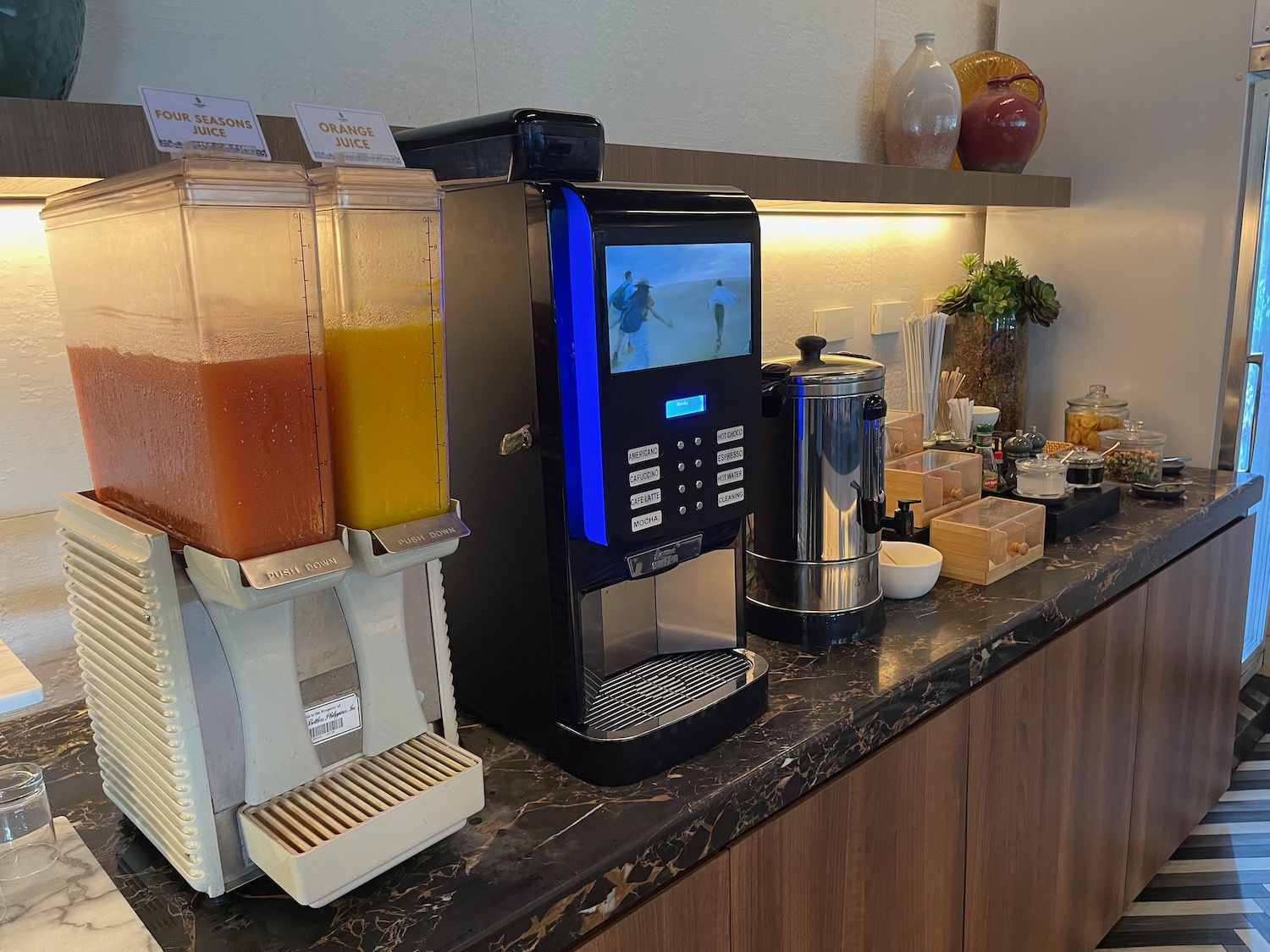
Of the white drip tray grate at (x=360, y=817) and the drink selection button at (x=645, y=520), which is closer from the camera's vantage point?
the white drip tray grate at (x=360, y=817)

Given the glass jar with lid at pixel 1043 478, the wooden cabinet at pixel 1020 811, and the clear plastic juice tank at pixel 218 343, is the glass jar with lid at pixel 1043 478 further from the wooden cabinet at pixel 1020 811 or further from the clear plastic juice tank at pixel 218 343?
the clear plastic juice tank at pixel 218 343

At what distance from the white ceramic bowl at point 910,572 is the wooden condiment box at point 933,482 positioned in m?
0.13

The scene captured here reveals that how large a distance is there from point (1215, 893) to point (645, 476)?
200 cm

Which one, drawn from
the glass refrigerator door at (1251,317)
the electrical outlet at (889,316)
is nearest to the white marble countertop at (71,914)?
the electrical outlet at (889,316)

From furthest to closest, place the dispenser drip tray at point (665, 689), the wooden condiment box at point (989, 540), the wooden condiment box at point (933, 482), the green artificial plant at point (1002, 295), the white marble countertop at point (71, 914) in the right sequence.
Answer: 1. the green artificial plant at point (1002, 295)
2. the wooden condiment box at point (933, 482)
3. the wooden condiment box at point (989, 540)
4. the dispenser drip tray at point (665, 689)
5. the white marble countertop at point (71, 914)

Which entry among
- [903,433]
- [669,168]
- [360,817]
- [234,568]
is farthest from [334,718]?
[903,433]

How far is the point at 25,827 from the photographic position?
942mm

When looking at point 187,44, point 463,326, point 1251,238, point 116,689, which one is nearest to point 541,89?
point 187,44

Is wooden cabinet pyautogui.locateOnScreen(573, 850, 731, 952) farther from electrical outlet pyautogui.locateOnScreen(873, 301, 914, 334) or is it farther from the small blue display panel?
electrical outlet pyautogui.locateOnScreen(873, 301, 914, 334)

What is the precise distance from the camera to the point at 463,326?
107 centimetres

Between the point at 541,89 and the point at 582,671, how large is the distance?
104 cm

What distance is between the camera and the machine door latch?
1.01m

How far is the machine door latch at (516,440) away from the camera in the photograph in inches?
39.8

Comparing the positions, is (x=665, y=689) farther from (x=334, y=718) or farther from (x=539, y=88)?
(x=539, y=88)
